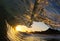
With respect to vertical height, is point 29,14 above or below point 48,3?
below

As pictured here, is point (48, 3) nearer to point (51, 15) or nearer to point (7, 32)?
point (51, 15)

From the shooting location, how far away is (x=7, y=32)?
6.21 meters

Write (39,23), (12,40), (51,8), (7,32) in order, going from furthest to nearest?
1. (51,8)
2. (39,23)
3. (12,40)
4. (7,32)

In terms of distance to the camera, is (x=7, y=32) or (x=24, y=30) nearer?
(x=7, y=32)

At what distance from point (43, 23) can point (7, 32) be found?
183 cm

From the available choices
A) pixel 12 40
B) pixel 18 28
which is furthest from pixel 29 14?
pixel 12 40

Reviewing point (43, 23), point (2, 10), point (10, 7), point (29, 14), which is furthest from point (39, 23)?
point (2, 10)

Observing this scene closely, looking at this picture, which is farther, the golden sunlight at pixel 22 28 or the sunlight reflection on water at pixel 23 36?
the golden sunlight at pixel 22 28

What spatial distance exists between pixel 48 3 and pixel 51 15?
1.34 feet

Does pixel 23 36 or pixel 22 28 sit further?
pixel 23 36

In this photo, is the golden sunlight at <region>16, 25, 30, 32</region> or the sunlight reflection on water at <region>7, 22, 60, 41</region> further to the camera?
the golden sunlight at <region>16, 25, 30, 32</region>

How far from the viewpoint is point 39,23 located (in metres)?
7.67

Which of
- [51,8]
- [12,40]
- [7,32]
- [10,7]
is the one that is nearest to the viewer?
[7,32]

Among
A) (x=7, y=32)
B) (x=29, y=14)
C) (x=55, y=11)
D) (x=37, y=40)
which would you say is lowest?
(x=7, y=32)
